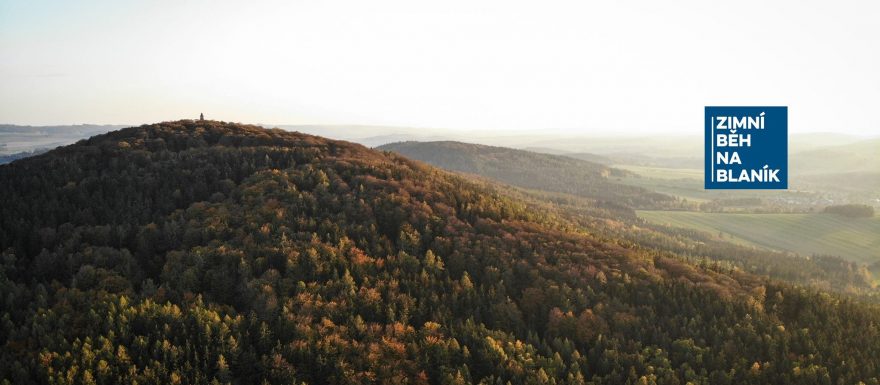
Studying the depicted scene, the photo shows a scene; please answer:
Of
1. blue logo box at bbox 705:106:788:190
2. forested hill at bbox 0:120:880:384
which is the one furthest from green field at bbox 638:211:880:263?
forested hill at bbox 0:120:880:384

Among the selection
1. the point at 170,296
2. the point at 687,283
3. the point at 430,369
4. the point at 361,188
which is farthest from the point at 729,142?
the point at 170,296

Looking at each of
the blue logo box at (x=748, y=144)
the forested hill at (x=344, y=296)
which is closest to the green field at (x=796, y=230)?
the blue logo box at (x=748, y=144)

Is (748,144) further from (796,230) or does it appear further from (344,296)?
(796,230)

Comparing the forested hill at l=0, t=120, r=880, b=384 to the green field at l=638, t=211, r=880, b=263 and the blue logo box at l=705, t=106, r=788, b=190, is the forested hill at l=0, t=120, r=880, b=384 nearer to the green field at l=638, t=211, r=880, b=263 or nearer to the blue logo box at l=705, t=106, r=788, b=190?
the blue logo box at l=705, t=106, r=788, b=190

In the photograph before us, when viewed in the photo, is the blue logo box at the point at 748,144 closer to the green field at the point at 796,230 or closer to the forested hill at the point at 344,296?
the forested hill at the point at 344,296

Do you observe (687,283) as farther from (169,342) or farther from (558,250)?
(169,342)

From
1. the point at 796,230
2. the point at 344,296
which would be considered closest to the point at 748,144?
the point at 344,296
